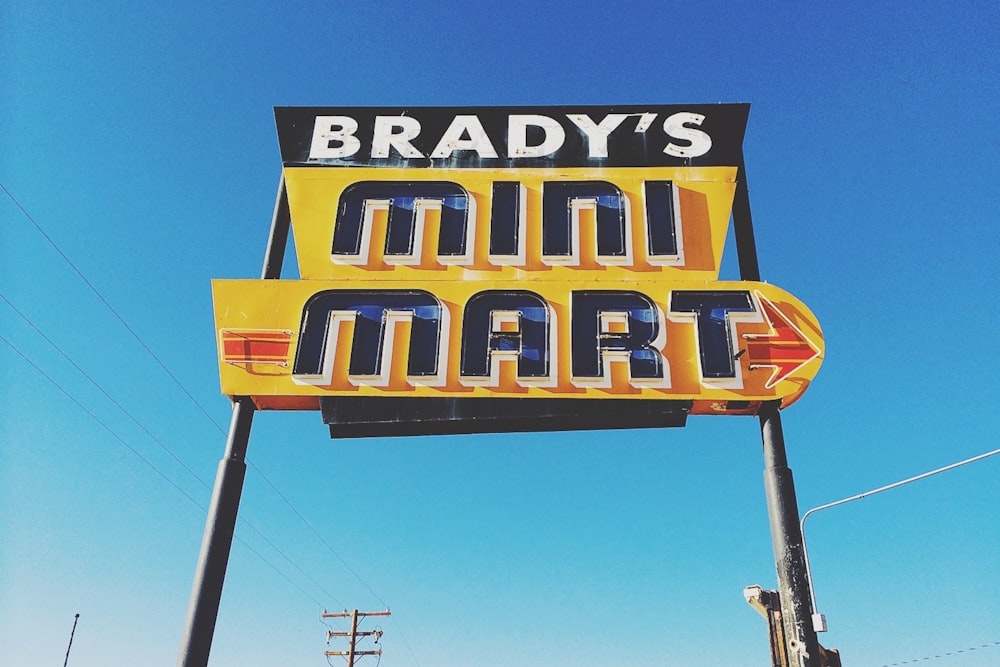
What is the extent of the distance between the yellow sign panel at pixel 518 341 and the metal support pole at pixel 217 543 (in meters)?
0.33

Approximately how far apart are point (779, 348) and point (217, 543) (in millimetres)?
4647

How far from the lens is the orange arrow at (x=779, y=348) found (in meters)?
5.72

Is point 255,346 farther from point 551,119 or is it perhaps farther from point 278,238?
point 551,119

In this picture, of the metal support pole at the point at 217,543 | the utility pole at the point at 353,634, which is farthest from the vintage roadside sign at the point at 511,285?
the utility pole at the point at 353,634

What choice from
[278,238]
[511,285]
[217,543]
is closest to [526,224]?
[511,285]

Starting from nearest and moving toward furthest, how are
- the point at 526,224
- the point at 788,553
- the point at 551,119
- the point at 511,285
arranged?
the point at 788,553 < the point at 511,285 < the point at 526,224 < the point at 551,119

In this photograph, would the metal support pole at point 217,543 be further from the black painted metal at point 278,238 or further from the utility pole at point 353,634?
the utility pole at point 353,634

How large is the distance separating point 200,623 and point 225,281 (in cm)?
275

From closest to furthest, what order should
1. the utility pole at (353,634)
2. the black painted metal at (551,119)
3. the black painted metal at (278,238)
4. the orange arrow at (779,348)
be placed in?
the orange arrow at (779,348) → the black painted metal at (278,238) → the black painted metal at (551,119) → the utility pole at (353,634)

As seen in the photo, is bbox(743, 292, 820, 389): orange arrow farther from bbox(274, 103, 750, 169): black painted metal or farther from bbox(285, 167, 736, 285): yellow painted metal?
bbox(274, 103, 750, 169): black painted metal

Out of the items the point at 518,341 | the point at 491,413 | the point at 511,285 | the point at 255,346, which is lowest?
the point at 491,413

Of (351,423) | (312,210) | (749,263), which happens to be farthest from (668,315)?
(312,210)

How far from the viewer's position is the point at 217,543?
5.13 m

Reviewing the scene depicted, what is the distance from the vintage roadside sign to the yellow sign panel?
0.01 m
